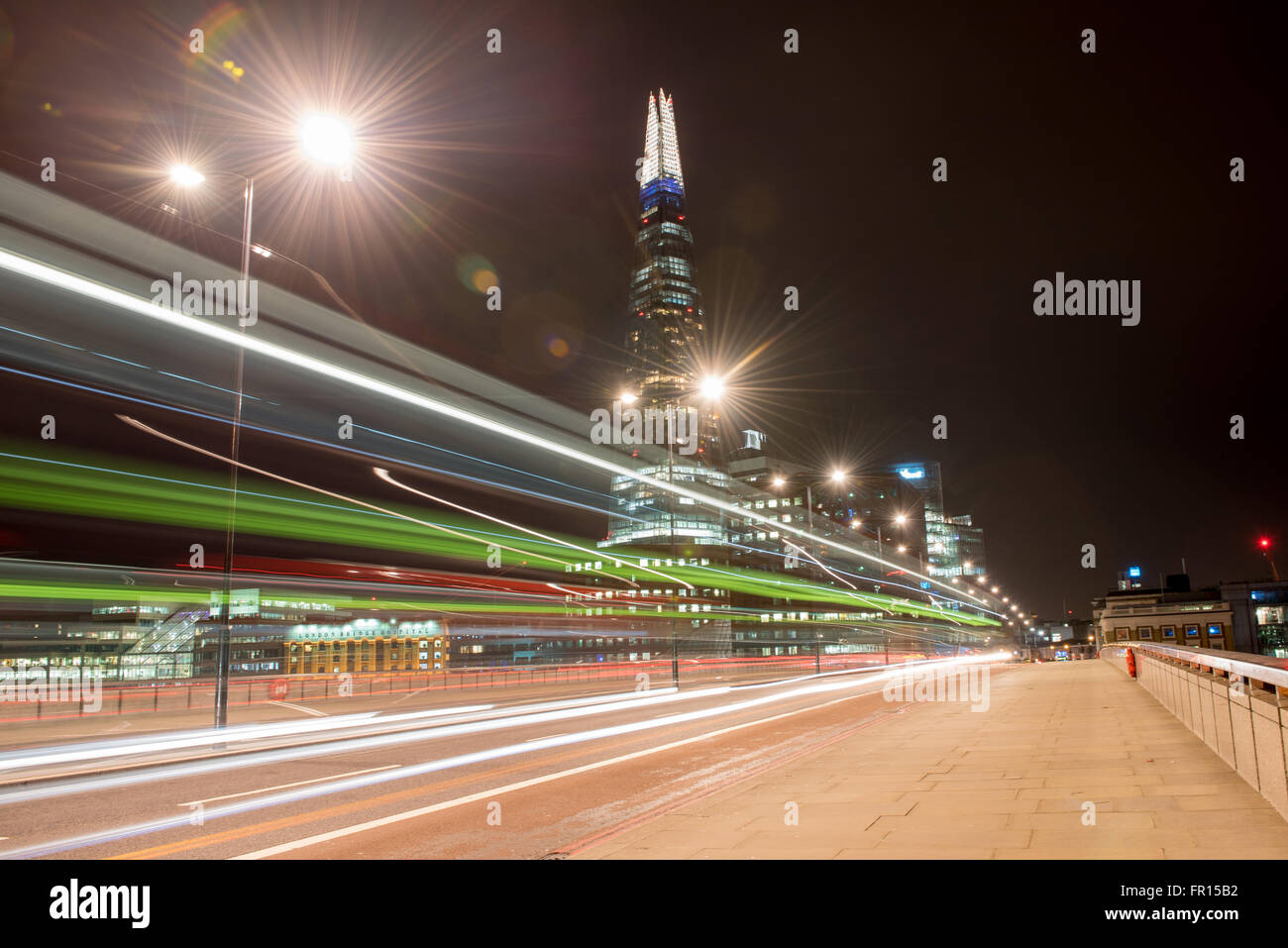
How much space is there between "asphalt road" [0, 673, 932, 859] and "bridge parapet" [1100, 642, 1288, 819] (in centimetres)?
551

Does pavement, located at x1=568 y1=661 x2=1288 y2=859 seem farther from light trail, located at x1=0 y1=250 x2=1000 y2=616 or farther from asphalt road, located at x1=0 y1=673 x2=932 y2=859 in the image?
light trail, located at x1=0 y1=250 x2=1000 y2=616

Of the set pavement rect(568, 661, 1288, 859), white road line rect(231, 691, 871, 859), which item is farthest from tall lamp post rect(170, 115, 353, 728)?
pavement rect(568, 661, 1288, 859)

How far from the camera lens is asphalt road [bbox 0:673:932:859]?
25.3 ft

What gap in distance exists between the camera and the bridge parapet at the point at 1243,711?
20.5 feet

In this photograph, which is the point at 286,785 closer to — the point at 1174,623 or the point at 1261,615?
the point at 1174,623

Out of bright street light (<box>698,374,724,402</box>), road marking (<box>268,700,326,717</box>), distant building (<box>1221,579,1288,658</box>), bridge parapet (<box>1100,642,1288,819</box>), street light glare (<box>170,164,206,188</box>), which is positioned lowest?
distant building (<box>1221,579,1288,658</box>)

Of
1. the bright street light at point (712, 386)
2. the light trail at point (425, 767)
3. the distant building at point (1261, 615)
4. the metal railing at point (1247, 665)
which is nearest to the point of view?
the metal railing at point (1247, 665)

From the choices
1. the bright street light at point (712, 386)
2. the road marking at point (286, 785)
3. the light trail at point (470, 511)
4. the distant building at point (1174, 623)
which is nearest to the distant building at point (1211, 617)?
the distant building at point (1174, 623)

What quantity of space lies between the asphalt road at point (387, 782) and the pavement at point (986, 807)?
2.63 ft

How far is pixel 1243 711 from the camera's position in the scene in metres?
7.75

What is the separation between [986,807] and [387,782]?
8109mm

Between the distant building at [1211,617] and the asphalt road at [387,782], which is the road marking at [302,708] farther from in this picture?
the distant building at [1211,617]

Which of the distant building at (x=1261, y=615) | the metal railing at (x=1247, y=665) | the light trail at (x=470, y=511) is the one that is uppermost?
the light trail at (x=470, y=511)
